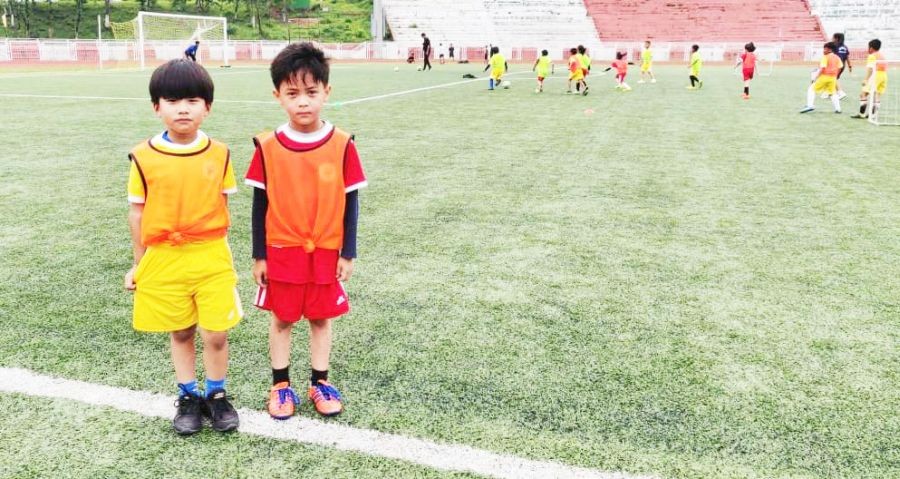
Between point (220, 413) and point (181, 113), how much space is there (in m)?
1.20

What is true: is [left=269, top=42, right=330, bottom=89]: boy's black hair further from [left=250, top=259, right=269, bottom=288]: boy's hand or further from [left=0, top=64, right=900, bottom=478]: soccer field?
[left=0, top=64, right=900, bottom=478]: soccer field

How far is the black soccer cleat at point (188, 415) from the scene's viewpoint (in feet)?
8.89

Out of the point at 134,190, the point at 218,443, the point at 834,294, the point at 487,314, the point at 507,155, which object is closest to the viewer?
the point at 134,190

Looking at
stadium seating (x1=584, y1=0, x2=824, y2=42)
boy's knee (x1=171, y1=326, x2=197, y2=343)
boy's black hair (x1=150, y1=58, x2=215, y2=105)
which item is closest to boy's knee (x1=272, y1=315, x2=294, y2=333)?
boy's knee (x1=171, y1=326, x2=197, y2=343)

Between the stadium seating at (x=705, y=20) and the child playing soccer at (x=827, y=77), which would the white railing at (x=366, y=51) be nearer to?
the stadium seating at (x=705, y=20)

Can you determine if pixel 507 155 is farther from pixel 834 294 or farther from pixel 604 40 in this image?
pixel 604 40

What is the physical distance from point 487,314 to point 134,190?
84.6 inches

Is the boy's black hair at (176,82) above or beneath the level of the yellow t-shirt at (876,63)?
beneath

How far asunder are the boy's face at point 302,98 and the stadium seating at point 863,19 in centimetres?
5944

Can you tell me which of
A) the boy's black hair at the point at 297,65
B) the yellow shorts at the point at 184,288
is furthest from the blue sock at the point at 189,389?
the boy's black hair at the point at 297,65

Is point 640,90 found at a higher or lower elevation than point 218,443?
higher

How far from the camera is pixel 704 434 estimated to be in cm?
275

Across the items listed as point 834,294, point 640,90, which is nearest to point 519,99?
point 640,90

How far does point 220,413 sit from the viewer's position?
277 centimetres
